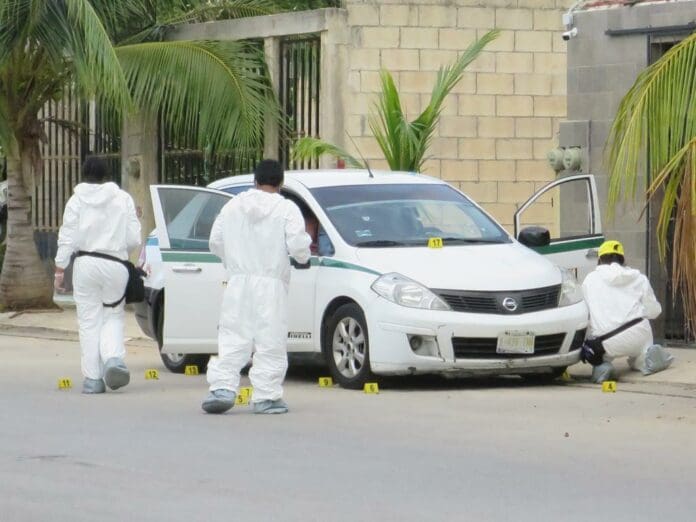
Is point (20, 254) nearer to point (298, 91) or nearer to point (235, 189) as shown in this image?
point (298, 91)

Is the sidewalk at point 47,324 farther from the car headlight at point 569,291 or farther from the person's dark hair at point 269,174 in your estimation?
the person's dark hair at point 269,174

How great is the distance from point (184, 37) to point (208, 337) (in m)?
9.81

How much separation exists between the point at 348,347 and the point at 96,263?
6.79 feet

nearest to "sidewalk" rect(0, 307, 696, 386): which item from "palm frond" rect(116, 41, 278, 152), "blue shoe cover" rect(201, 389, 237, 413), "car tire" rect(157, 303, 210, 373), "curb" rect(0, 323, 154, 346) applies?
"curb" rect(0, 323, 154, 346)

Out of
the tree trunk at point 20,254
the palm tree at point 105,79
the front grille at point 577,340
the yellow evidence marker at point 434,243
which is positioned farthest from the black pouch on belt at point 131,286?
the tree trunk at point 20,254

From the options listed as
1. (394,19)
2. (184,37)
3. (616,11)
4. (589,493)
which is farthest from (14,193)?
(589,493)

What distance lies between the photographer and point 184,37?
2386 cm

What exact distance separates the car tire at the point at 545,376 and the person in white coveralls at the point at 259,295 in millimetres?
2891

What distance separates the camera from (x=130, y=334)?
67.1 ft

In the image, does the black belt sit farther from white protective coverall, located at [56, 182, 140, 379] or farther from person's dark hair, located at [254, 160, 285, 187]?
white protective coverall, located at [56, 182, 140, 379]

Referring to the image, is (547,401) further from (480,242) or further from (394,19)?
(394,19)

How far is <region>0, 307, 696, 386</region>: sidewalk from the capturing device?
1451cm

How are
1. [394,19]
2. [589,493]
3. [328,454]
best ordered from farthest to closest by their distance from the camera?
[394,19] < [328,454] < [589,493]

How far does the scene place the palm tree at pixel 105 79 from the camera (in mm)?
21438
